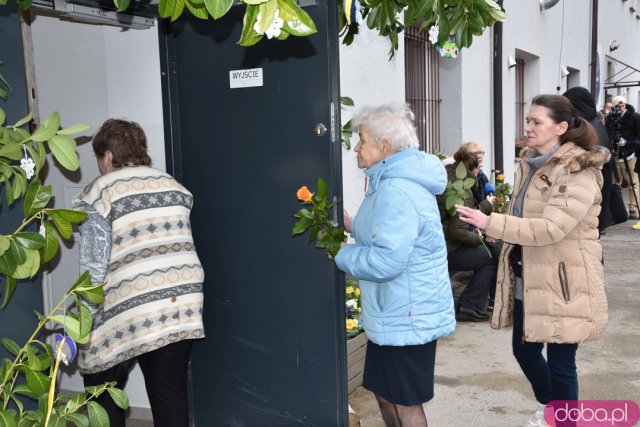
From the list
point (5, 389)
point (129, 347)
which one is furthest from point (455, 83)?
point (5, 389)

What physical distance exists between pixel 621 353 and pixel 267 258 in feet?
10.5

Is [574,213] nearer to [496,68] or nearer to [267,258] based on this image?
[267,258]

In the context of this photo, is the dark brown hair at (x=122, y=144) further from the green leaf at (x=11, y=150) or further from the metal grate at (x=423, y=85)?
the metal grate at (x=423, y=85)

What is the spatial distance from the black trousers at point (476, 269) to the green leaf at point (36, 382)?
4.83 metres

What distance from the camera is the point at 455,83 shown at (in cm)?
805

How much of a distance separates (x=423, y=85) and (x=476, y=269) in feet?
8.78

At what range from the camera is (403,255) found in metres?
2.70

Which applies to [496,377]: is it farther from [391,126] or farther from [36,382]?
[36,382]

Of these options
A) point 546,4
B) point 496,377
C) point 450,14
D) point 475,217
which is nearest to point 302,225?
point 475,217

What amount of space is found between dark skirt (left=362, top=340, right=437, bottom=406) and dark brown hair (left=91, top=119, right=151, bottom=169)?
134 centimetres

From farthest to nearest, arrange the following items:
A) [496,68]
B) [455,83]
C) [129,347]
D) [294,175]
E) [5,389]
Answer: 1. [496,68]
2. [455,83]
3. [294,175]
4. [129,347]
5. [5,389]

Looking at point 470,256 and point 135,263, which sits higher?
point 135,263

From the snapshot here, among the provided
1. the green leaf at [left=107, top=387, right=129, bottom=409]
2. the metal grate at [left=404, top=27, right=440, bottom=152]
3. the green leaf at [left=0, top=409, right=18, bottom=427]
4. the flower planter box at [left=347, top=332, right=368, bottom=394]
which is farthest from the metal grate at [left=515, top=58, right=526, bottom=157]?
the green leaf at [left=0, top=409, right=18, bottom=427]

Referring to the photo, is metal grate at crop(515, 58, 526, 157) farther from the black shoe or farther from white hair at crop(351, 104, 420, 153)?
white hair at crop(351, 104, 420, 153)
